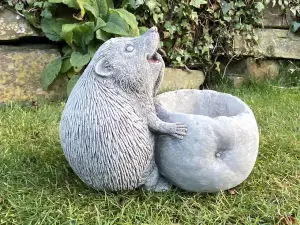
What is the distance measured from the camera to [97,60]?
7.05 feet

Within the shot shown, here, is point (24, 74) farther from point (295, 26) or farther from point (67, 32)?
point (295, 26)

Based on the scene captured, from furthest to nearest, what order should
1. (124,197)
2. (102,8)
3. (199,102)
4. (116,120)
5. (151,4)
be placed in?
(151,4) → (102,8) → (199,102) → (124,197) → (116,120)

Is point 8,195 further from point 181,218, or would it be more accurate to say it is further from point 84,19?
point 84,19

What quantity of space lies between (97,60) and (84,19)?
2020 mm

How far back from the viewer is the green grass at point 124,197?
2059 mm

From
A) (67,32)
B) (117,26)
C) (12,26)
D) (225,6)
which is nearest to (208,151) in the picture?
(117,26)

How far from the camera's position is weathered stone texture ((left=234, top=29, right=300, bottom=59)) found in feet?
15.4

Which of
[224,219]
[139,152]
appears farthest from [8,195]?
[224,219]

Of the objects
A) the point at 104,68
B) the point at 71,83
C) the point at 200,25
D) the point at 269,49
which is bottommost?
the point at 71,83

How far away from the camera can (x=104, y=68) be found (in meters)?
2.12

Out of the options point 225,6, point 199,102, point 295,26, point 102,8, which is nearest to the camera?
point 199,102

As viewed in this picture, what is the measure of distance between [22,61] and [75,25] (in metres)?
0.58

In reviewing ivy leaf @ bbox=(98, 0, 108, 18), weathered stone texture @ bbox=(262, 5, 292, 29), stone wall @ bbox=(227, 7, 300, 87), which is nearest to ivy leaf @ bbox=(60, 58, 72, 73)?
ivy leaf @ bbox=(98, 0, 108, 18)

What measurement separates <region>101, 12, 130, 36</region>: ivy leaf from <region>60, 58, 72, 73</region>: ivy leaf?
1.48 ft
